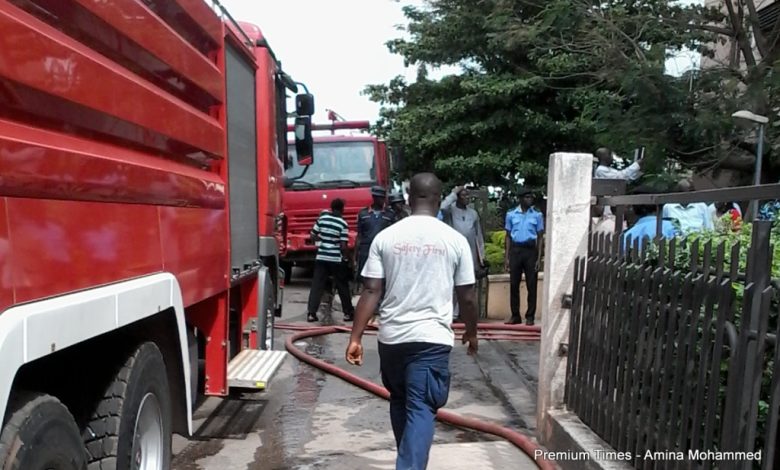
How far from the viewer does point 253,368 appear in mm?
5203

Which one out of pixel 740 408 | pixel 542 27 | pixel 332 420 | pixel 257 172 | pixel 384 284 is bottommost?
pixel 332 420

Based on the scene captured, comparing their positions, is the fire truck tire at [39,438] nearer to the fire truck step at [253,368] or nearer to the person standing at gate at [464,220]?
the fire truck step at [253,368]

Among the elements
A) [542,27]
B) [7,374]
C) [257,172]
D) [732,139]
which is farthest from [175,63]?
[732,139]

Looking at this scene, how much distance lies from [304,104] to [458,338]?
3.38 m

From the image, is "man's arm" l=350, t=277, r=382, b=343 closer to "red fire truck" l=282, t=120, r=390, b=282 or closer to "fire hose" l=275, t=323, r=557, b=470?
"fire hose" l=275, t=323, r=557, b=470

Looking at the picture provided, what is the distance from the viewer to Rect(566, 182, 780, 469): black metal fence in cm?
270

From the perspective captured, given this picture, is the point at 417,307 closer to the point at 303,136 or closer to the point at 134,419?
the point at 134,419

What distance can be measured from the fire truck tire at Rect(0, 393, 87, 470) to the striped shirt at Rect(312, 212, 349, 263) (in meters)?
7.64

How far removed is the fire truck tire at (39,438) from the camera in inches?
74.5

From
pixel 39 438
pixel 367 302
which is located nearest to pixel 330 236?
pixel 367 302

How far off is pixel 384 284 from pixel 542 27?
6.64 m

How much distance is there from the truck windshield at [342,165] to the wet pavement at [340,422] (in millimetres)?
6909

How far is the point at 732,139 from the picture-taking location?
31.2 ft

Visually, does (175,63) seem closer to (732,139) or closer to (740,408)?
(740,408)
